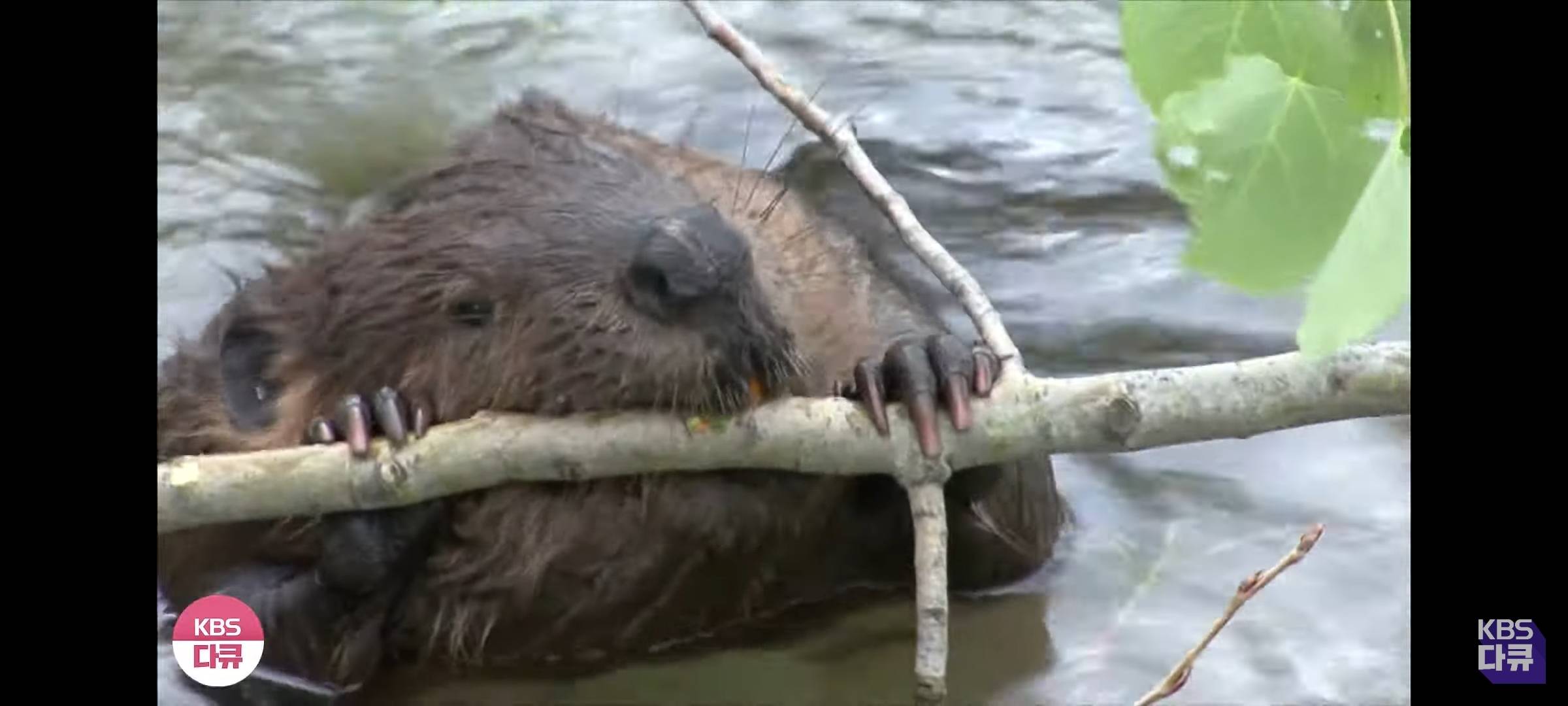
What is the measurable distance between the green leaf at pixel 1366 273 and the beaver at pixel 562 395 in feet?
3.16

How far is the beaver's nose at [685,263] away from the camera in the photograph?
6.02ft

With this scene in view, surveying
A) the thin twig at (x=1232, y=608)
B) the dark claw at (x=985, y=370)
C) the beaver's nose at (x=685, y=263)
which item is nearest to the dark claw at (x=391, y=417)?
the beaver's nose at (x=685, y=263)

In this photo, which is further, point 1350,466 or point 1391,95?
point 1350,466

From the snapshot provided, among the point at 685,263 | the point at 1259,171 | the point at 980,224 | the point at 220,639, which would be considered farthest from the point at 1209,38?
the point at 980,224

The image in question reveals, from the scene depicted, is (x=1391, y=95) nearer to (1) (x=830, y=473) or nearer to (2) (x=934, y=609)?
(2) (x=934, y=609)

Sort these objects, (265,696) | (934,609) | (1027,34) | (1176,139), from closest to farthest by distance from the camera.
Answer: (1176,139) → (934,609) → (265,696) → (1027,34)

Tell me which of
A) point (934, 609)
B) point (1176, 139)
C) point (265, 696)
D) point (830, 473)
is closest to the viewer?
point (1176, 139)

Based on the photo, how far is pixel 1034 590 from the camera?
2549mm

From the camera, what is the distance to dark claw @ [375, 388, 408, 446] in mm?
1946

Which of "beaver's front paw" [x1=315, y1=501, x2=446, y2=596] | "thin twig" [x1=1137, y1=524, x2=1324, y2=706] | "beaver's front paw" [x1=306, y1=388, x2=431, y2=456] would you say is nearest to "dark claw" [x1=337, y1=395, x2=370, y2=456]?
"beaver's front paw" [x1=306, y1=388, x2=431, y2=456]

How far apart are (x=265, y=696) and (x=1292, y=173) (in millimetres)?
1697

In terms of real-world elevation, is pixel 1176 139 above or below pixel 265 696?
above

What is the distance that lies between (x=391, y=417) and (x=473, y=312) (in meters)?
0.22
